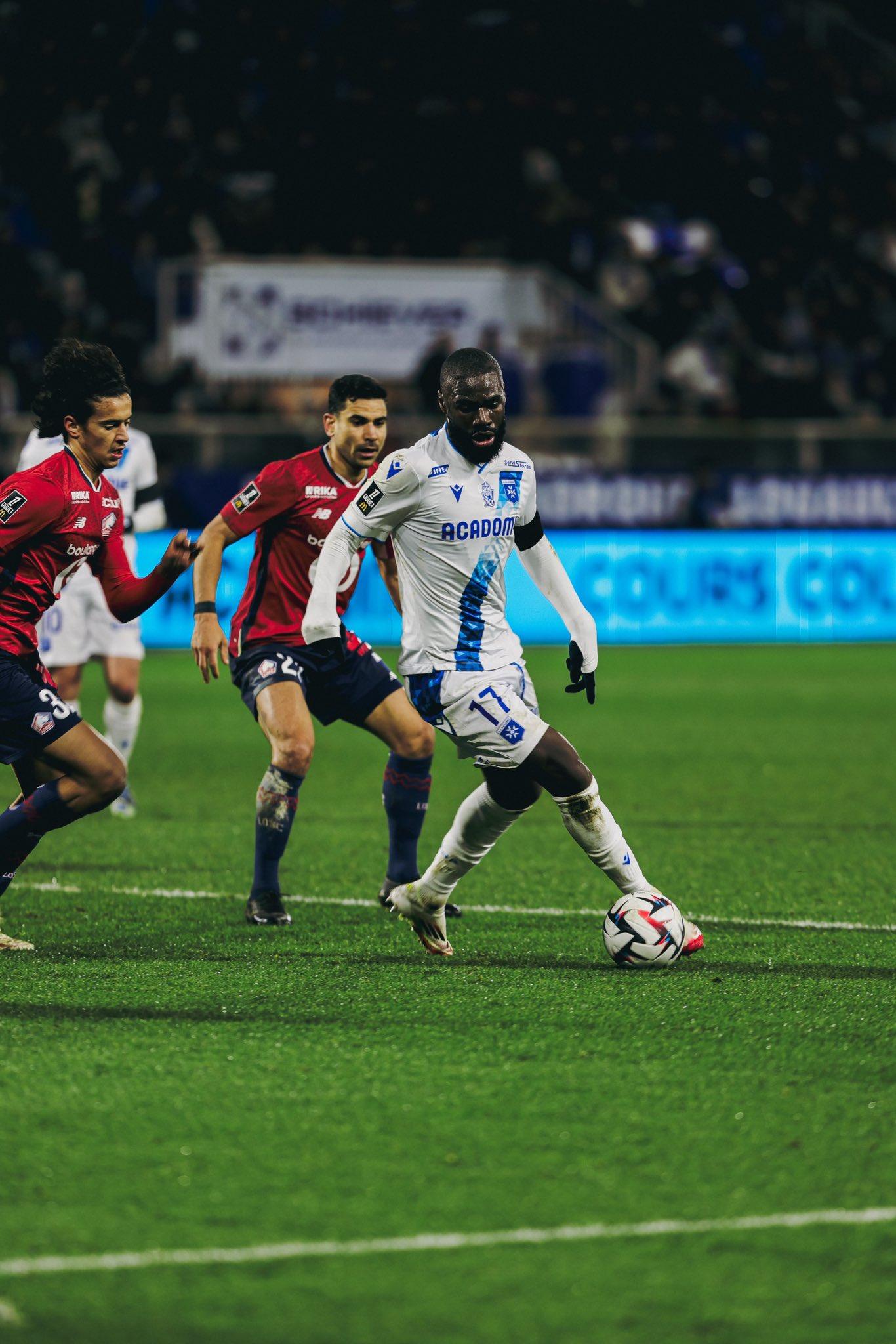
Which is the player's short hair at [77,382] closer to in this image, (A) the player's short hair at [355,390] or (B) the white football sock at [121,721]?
(A) the player's short hair at [355,390]

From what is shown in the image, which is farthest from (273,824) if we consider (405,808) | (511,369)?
(511,369)

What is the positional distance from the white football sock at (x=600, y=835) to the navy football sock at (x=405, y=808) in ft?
4.27

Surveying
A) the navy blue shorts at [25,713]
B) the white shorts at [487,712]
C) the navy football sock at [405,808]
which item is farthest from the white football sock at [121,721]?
the white shorts at [487,712]

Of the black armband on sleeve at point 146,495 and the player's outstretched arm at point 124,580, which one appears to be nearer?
the player's outstretched arm at point 124,580

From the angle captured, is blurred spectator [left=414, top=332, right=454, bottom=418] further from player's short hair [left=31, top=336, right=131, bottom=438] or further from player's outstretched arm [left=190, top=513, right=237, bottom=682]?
player's short hair [left=31, top=336, right=131, bottom=438]

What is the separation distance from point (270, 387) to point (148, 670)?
3963mm

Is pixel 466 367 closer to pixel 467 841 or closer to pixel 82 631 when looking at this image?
pixel 467 841

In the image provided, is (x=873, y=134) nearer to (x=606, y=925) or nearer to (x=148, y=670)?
(x=148, y=670)

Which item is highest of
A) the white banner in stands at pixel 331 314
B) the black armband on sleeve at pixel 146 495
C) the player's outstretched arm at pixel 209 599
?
the white banner in stands at pixel 331 314

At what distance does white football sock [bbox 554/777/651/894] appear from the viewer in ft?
20.1

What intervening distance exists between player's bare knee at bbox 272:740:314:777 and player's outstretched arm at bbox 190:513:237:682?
0.39m

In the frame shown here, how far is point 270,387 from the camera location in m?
20.5

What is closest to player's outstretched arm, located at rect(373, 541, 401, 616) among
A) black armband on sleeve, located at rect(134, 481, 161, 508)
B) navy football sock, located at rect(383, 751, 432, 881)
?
navy football sock, located at rect(383, 751, 432, 881)

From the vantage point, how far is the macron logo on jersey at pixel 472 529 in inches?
245
